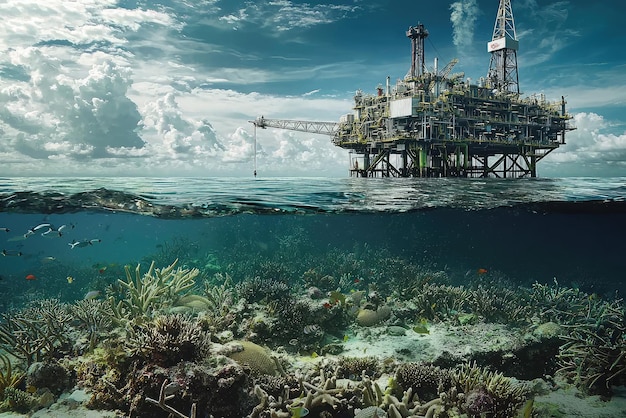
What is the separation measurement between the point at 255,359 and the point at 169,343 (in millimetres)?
1903

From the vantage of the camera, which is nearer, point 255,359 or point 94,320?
point 255,359

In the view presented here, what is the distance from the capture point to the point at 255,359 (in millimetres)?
7586

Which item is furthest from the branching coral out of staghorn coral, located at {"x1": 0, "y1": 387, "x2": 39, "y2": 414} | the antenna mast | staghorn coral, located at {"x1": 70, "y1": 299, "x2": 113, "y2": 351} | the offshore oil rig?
the antenna mast

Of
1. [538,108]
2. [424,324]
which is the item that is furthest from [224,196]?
[538,108]

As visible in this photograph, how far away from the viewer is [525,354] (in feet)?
28.8

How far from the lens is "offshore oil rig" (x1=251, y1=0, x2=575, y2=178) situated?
112 feet

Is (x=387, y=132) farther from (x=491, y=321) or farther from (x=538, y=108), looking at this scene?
(x=491, y=321)

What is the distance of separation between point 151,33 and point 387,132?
26.7 metres

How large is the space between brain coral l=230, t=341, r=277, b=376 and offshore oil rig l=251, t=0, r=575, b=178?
88.4ft

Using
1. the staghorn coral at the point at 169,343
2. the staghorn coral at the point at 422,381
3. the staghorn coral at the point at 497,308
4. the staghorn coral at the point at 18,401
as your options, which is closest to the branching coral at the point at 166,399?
the staghorn coral at the point at 169,343

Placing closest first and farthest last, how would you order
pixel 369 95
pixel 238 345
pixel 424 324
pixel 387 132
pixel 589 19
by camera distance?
pixel 238 345
pixel 424 324
pixel 589 19
pixel 387 132
pixel 369 95

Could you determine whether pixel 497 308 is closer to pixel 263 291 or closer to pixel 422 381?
pixel 422 381

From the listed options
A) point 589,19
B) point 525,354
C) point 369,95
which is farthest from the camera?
point 369,95

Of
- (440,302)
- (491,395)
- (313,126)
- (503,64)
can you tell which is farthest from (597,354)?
(503,64)
